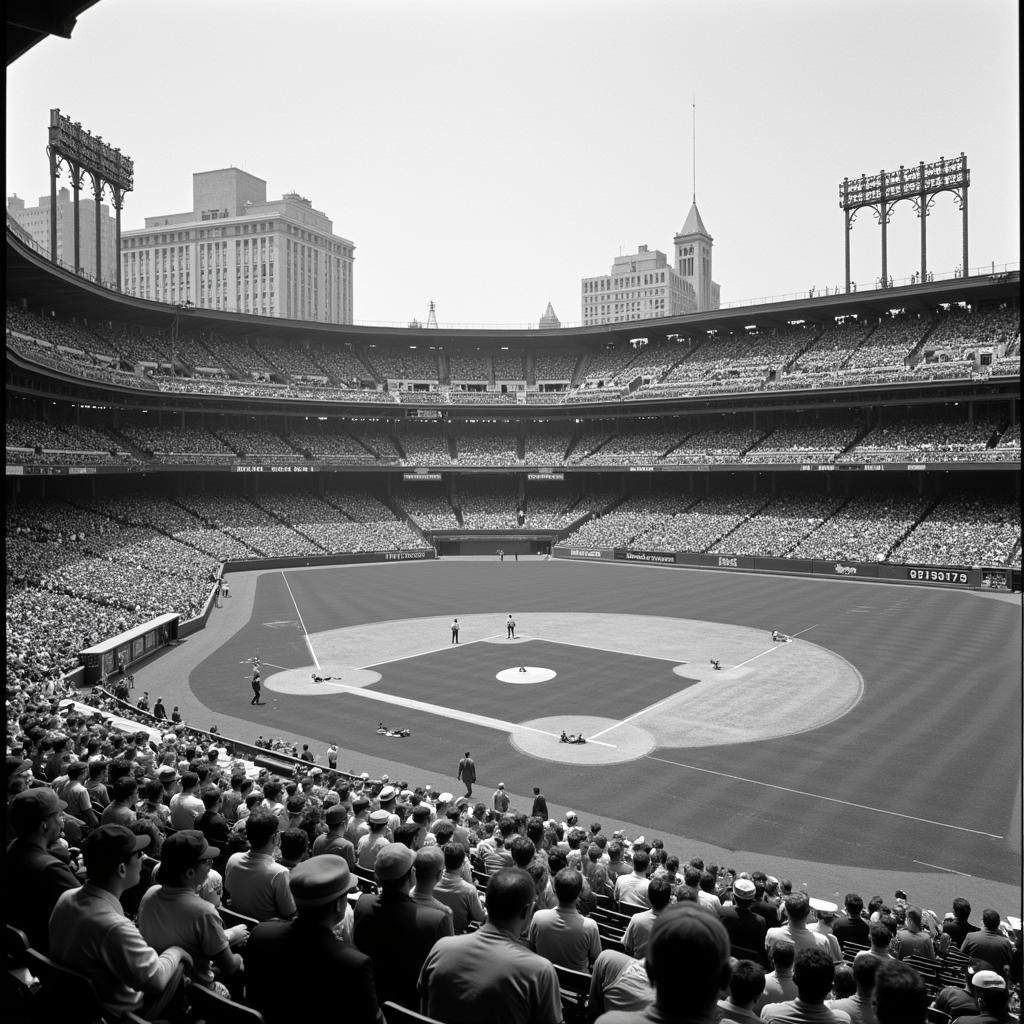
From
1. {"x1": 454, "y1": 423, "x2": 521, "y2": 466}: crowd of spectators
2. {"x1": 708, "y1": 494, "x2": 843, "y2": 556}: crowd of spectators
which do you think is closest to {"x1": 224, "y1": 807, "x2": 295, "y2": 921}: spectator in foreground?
{"x1": 708, "y1": 494, "x2": 843, "y2": 556}: crowd of spectators

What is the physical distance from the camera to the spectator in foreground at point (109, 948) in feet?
16.1

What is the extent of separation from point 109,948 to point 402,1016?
187cm

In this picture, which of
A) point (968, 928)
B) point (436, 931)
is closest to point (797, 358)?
point (968, 928)

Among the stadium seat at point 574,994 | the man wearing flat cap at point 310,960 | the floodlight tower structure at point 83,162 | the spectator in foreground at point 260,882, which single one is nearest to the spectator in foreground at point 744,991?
the stadium seat at point 574,994

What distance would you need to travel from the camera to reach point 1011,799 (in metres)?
20.8

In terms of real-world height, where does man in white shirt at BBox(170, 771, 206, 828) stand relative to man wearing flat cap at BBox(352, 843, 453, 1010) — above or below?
below

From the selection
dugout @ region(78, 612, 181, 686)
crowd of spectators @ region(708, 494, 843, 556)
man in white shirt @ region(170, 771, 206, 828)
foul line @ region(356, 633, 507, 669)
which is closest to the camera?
man in white shirt @ region(170, 771, 206, 828)

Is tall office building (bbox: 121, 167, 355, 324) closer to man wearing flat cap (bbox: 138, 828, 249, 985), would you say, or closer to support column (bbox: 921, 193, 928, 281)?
support column (bbox: 921, 193, 928, 281)

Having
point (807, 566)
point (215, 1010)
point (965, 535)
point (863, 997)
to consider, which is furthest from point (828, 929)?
point (965, 535)

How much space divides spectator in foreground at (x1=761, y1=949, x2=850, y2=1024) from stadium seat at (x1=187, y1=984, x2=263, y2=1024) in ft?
9.69

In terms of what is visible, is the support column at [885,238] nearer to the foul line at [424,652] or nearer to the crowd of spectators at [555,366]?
the crowd of spectators at [555,366]

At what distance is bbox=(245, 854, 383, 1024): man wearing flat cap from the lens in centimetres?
436

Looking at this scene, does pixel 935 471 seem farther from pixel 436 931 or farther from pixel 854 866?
pixel 436 931

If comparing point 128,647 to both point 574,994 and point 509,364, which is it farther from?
point 509,364
